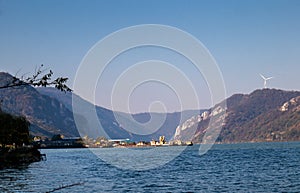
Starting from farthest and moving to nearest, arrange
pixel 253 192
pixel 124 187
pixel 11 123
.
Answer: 1. pixel 11 123
2. pixel 124 187
3. pixel 253 192

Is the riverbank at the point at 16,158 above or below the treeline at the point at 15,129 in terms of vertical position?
below

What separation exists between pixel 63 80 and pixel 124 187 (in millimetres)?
41736

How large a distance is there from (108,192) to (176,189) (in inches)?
315

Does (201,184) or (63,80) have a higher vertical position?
(63,80)

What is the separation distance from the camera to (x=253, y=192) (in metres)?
45.9

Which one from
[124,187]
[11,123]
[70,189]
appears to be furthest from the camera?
[11,123]

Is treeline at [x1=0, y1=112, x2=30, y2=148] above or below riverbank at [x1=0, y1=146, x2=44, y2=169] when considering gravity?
above

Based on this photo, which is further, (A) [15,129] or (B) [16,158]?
(A) [15,129]

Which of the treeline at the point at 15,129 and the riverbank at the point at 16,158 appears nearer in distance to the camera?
the riverbank at the point at 16,158

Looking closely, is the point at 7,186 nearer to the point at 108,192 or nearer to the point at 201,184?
the point at 108,192

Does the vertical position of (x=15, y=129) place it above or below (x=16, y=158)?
above

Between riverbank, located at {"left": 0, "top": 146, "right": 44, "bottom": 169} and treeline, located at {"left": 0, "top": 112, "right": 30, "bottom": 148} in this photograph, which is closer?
riverbank, located at {"left": 0, "top": 146, "right": 44, "bottom": 169}

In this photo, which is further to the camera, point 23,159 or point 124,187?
point 23,159

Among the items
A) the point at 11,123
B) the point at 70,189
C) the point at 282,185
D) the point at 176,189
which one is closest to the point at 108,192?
the point at 70,189
